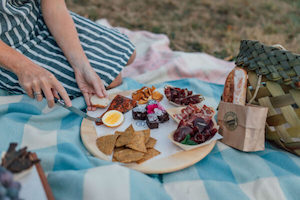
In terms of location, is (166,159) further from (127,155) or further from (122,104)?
(122,104)

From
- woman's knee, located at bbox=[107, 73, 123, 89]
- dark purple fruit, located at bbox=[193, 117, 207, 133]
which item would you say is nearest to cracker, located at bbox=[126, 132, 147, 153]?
dark purple fruit, located at bbox=[193, 117, 207, 133]

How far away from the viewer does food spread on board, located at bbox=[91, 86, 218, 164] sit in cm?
156

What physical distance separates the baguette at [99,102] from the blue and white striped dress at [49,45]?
0.75 feet

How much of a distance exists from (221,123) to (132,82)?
1.14 meters

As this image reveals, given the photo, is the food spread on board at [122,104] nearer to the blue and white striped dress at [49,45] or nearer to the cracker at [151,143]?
the blue and white striped dress at [49,45]

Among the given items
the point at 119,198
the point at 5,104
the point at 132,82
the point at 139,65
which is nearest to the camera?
the point at 119,198

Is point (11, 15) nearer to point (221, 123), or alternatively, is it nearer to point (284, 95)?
point (221, 123)

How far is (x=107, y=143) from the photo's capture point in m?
1.61

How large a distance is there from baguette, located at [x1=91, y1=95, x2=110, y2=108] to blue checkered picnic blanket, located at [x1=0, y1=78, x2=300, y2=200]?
0.22m

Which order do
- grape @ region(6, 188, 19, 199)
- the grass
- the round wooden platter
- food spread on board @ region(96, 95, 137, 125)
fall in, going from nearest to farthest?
grape @ region(6, 188, 19, 199), the round wooden platter, food spread on board @ region(96, 95, 137, 125), the grass

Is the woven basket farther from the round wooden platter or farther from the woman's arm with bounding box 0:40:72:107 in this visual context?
the woman's arm with bounding box 0:40:72:107

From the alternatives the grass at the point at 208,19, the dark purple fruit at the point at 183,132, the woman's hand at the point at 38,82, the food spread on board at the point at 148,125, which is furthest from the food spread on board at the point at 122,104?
the grass at the point at 208,19

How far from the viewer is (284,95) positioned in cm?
157

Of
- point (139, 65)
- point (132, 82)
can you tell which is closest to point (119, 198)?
point (132, 82)
